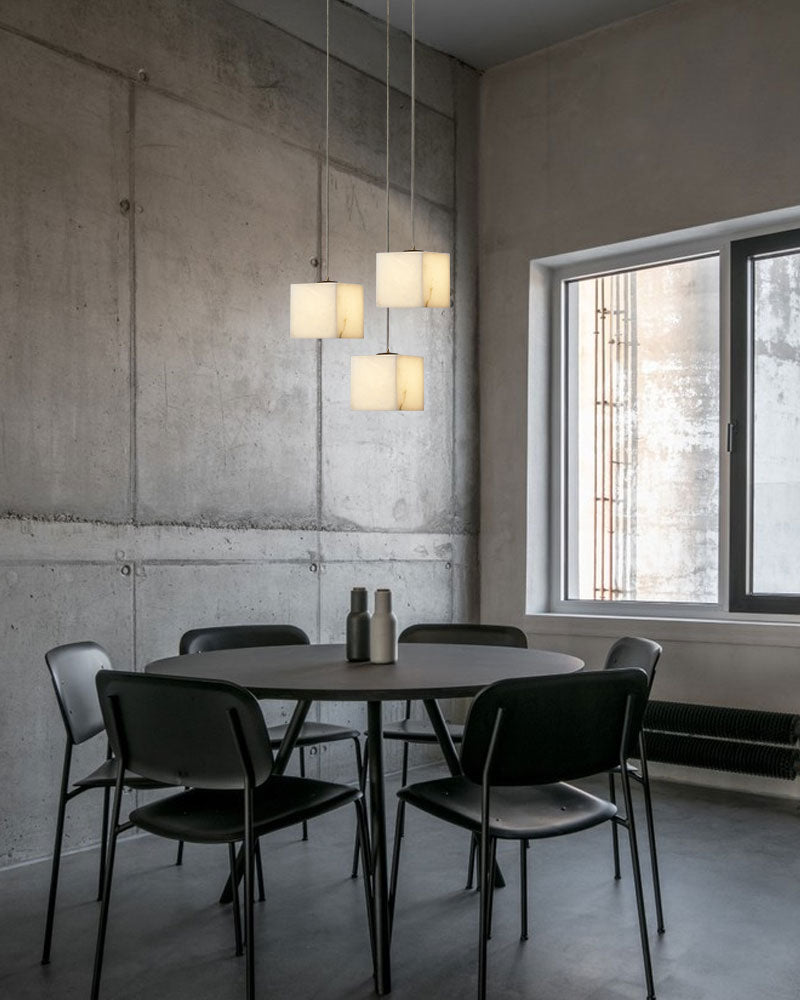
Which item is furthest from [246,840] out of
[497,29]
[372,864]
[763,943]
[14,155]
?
[497,29]

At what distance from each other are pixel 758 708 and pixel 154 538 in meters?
2.89

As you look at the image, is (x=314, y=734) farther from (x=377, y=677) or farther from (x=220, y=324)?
(x=220, y=324)

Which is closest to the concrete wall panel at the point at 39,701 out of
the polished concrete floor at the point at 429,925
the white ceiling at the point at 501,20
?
the polished concrete floor at the point at 429,925

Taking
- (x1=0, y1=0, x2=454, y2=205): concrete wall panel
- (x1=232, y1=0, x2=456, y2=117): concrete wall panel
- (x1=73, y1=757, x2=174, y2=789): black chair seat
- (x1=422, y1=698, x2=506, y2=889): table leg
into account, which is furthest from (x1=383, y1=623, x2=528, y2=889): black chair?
(x1=232, y1=0, x2=456, y2=117): concrete wall panel

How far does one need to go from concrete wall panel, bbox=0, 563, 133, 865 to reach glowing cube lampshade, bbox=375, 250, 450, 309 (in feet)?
5.47

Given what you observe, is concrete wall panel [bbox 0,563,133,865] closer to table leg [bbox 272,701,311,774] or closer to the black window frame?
table leg [bbox 272,701,311,774]

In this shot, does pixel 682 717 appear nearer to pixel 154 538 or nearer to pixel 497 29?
pixel 154 538

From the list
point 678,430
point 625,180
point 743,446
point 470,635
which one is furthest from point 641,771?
point 625,180

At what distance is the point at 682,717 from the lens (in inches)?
193

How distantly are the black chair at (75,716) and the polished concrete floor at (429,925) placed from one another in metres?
0.22

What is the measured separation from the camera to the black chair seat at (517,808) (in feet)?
8.26

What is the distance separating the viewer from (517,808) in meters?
2.69

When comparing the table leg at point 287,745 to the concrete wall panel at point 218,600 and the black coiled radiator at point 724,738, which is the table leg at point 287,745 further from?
the black coiled radiator at point 724,738

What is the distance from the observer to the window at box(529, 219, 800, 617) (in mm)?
5031
